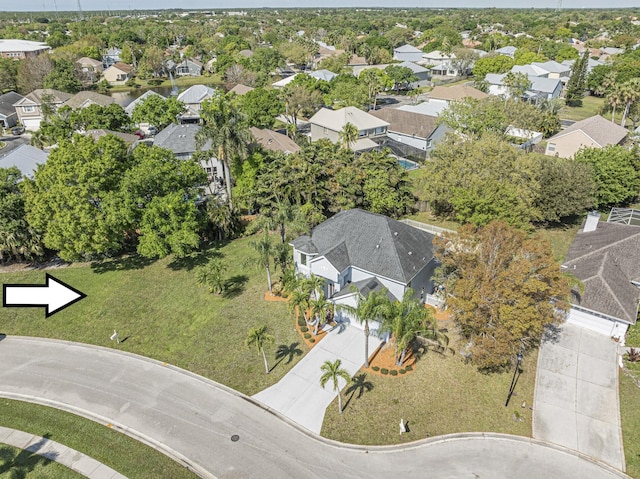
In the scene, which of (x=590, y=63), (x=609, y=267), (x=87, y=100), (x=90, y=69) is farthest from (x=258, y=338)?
(x=90, y=69)

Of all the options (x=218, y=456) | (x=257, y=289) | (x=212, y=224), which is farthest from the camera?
(x=212, y=224)

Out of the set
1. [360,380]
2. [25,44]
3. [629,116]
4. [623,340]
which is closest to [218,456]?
[360,380]

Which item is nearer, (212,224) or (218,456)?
(218,456)

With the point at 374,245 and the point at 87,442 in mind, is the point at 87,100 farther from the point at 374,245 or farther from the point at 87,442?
the point at 87,442

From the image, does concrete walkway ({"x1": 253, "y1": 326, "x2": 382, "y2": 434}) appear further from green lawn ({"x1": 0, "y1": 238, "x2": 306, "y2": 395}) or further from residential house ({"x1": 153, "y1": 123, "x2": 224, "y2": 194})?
Result: residential house ({"x1": 153, "y1": 123, "x2": 224, "y2": 194})

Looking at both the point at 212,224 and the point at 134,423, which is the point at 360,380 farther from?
the point at 212,224

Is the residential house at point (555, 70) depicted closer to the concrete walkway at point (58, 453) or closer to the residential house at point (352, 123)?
the residential house at point (352, 123)

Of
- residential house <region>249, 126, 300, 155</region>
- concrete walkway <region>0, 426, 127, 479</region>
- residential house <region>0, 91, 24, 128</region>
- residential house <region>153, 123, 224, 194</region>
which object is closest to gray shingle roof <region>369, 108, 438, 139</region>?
residential house <region>249, 126, 300, 155</region>
